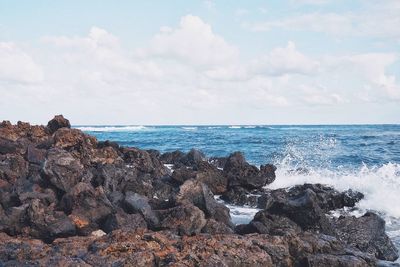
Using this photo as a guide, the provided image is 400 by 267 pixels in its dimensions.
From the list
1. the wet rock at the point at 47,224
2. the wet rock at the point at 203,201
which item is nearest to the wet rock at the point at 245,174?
the wet rock at the point at 203,201

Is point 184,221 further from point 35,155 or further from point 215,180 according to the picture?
point 35,155

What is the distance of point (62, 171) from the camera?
12438 millimetres

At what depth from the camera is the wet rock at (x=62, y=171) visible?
12.1 meters

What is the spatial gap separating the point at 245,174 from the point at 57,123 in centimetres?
1033

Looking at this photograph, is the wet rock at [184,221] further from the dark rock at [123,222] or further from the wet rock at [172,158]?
the wet rock at [172,158]

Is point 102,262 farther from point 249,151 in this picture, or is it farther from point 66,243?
point 249,151

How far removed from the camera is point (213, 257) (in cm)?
677

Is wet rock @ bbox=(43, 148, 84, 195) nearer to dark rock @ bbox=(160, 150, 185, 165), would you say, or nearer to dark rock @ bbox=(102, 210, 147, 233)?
dark rock @ bbox=(102, 210, 147, 233)

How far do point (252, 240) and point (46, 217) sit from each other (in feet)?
13.7

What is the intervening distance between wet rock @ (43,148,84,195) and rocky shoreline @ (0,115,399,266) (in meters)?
0.04

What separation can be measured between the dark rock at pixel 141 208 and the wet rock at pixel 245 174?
6642 mm

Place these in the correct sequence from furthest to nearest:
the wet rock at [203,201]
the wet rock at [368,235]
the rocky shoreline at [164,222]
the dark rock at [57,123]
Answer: the dark rock at [57,123] → the wet rock at [203,201] → the wet rock at [368,235] → the rocky shoreline at [164,222]

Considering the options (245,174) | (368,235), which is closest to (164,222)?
(368,235)

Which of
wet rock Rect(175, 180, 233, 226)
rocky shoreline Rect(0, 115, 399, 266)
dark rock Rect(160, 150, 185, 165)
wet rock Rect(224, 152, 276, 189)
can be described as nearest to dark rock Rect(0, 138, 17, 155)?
rocky shoreline Rect(0, 115, 399, 266)
